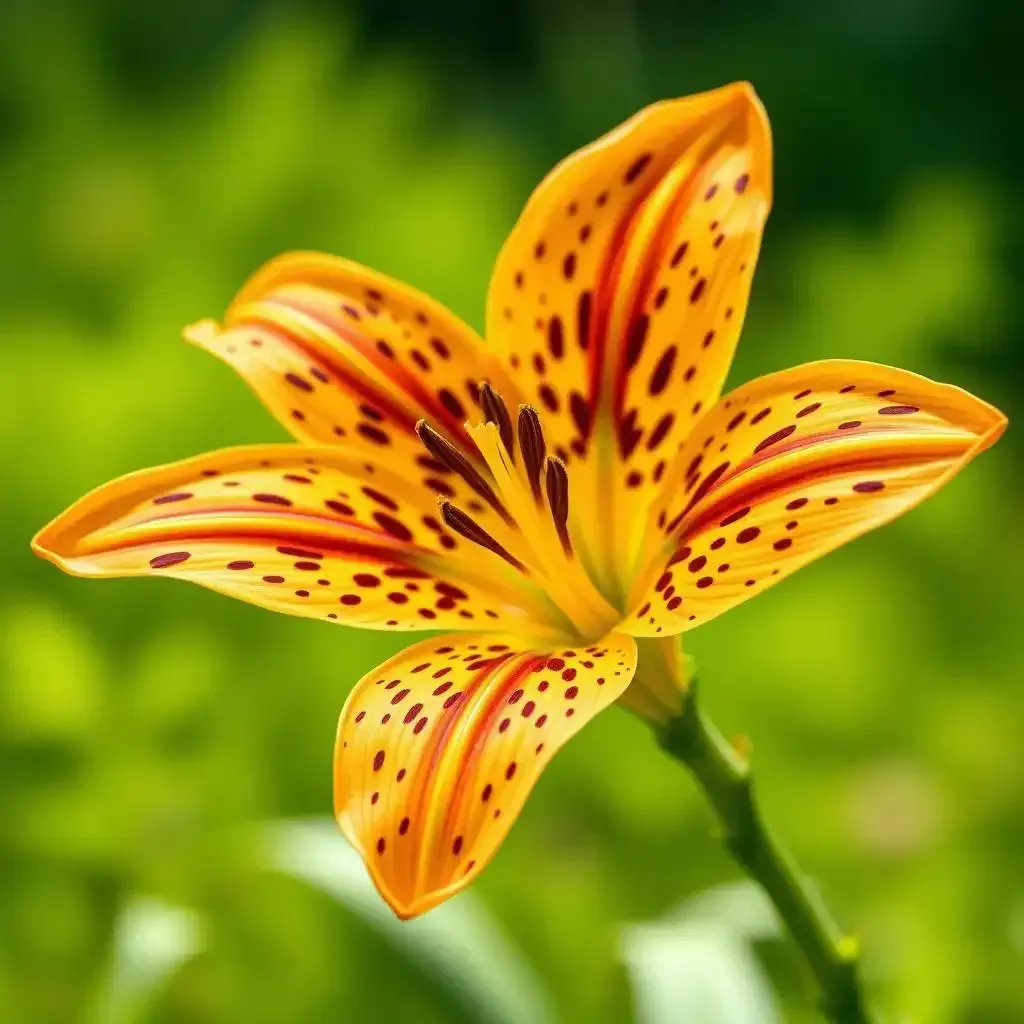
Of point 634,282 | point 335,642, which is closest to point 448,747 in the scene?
point 634,282

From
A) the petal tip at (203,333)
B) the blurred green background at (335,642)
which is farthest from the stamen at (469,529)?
the blurred green background at (335,642)

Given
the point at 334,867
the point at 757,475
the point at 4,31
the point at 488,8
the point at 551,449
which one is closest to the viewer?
the point at 757,475

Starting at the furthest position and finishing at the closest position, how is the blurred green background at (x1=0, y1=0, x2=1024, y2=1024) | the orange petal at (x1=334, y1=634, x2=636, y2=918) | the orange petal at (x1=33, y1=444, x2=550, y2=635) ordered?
1. the blurred green background at (x1=0, y1=0, x2=1024, y2=1024)
2. the orange petal at (x1=33, y1=444, x2=550, y2=635)
3. the orange petal at (x1=334, y1=634, x2=636, y2=918)

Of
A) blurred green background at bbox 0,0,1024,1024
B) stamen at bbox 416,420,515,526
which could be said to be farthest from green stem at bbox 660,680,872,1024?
blurred green background at bbox 0,0,1024,1024

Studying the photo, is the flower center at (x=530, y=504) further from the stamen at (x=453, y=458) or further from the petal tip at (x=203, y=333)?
the petal tip at (x=203, y=333)

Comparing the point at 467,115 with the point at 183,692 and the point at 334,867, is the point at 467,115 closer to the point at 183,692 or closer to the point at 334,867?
the point at 183,692

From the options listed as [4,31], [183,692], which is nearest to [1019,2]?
[4,31]

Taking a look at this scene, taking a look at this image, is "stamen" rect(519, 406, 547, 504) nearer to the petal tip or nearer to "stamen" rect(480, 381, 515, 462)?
"stamen" rect(480, 381, 515, 462)
